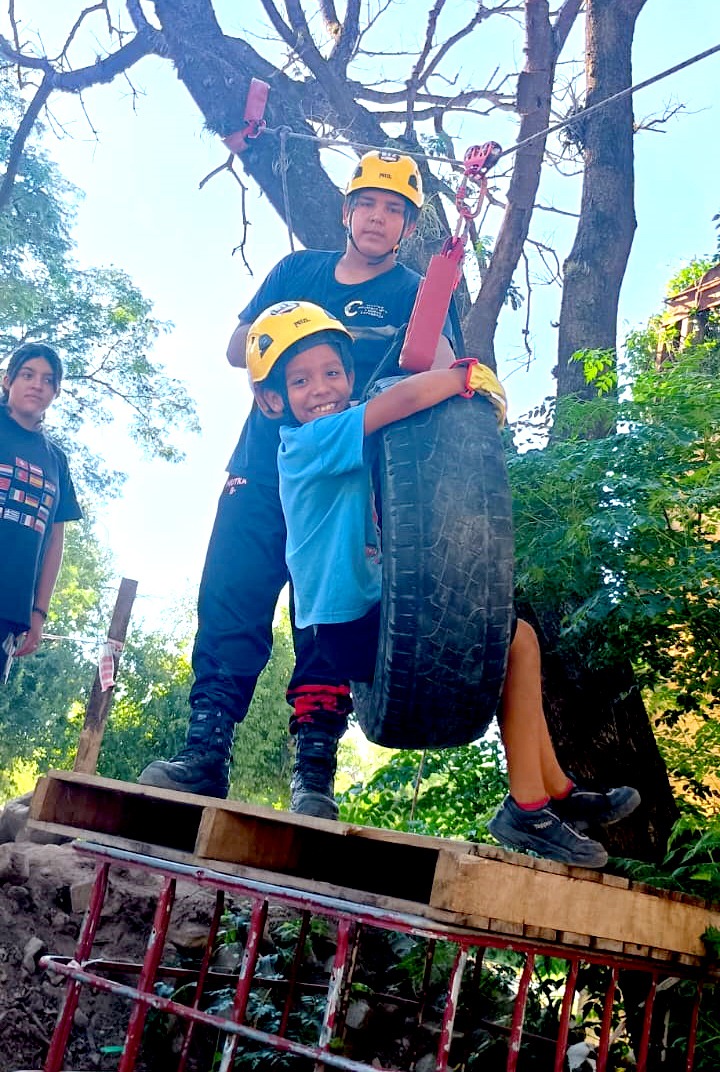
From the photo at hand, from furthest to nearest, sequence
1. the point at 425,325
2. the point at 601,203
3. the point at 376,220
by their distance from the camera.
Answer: the point at 601,203 → the point at 376,220 → the point at 425,325

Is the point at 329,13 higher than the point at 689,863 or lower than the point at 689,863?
higher

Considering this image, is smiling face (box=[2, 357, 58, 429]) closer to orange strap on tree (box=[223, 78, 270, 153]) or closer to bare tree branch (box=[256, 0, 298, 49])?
orange strap on tree (box=[223, 78, 270, 153])

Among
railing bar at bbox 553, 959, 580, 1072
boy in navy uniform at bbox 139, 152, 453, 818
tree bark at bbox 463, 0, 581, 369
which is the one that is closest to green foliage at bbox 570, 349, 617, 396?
tree bark at bbox 463, 0, 581, 369

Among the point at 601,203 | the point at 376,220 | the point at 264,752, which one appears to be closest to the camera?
the point at 376,220

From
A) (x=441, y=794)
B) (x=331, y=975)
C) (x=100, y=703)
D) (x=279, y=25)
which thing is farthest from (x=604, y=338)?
(x=100, y=703)

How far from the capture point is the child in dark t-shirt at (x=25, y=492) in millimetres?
3922

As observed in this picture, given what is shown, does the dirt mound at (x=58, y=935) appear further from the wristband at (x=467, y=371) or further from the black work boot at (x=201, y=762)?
the wristband at (x=467, y=371)

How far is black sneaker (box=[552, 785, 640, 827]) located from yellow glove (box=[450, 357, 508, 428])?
96cm

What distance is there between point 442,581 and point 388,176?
5.01 feet

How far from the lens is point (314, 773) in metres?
2.69

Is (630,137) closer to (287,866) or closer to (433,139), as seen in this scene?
(433,139)

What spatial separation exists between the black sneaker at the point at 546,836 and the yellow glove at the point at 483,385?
95 centimetres

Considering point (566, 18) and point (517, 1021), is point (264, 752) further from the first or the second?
point (517, 1021)

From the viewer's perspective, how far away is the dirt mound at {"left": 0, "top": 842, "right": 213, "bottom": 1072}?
4082 mm
